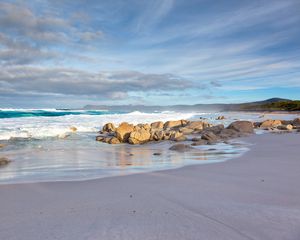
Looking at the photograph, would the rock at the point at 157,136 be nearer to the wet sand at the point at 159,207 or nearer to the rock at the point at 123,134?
the rock at the point at 123,134

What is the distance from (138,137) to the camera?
14.4 metres

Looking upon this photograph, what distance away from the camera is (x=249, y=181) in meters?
5.50

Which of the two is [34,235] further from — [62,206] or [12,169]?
[12,169]

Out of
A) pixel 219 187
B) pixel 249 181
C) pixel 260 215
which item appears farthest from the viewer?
pixel 249 181

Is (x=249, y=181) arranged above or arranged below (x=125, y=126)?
below

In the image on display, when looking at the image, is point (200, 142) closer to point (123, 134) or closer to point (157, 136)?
point (157, 136)

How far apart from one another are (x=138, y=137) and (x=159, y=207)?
1036 centimetres

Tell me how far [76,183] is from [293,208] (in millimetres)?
3652

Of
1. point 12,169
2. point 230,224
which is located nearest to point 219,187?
point 230,224

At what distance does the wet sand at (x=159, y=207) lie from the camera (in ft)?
10.5

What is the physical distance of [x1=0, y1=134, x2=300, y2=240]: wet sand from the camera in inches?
126

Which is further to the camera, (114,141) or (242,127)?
(242,127)

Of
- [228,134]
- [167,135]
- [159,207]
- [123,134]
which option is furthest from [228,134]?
[159,207]

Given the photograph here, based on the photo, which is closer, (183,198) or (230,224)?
(230,224)
